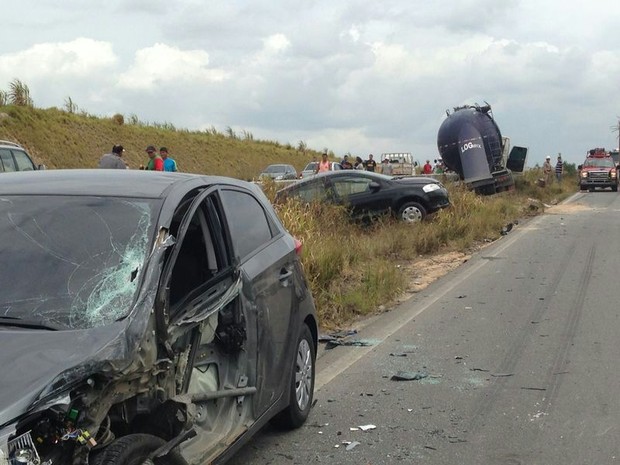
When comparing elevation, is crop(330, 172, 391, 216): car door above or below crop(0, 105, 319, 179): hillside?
below

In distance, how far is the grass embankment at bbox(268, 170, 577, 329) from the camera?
10359mm

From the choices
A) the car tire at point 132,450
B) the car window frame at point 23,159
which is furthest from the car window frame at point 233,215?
the car window frame at point 23,159

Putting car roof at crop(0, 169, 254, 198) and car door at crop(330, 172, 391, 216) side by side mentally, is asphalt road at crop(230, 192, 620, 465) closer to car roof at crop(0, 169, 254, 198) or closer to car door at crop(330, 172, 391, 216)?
car roof at crop(0, 169, 254, 198)

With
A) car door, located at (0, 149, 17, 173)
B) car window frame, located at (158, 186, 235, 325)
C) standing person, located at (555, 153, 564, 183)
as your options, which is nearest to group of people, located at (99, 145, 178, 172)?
car door, located at (0, 149, 17, 173)

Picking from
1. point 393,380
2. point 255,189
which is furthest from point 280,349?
point 393,380

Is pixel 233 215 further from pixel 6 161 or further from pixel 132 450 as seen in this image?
pixel 6 161

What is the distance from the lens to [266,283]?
16.4 ft

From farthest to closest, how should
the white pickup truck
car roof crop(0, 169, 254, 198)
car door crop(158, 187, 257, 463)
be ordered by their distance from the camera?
the white pickup truck → car roof crop(0, 169, 254, 198) → car door crop(158, 187, 257, 463)

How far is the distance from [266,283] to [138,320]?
1.58 metres

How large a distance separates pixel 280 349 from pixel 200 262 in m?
0.84

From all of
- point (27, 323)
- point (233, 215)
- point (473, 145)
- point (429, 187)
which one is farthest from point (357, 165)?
point (27, 323)

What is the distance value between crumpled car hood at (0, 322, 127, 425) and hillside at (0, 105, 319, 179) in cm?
2001

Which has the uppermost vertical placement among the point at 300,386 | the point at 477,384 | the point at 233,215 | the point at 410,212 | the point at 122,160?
the point at 122,160

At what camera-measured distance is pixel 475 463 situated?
5117mm
